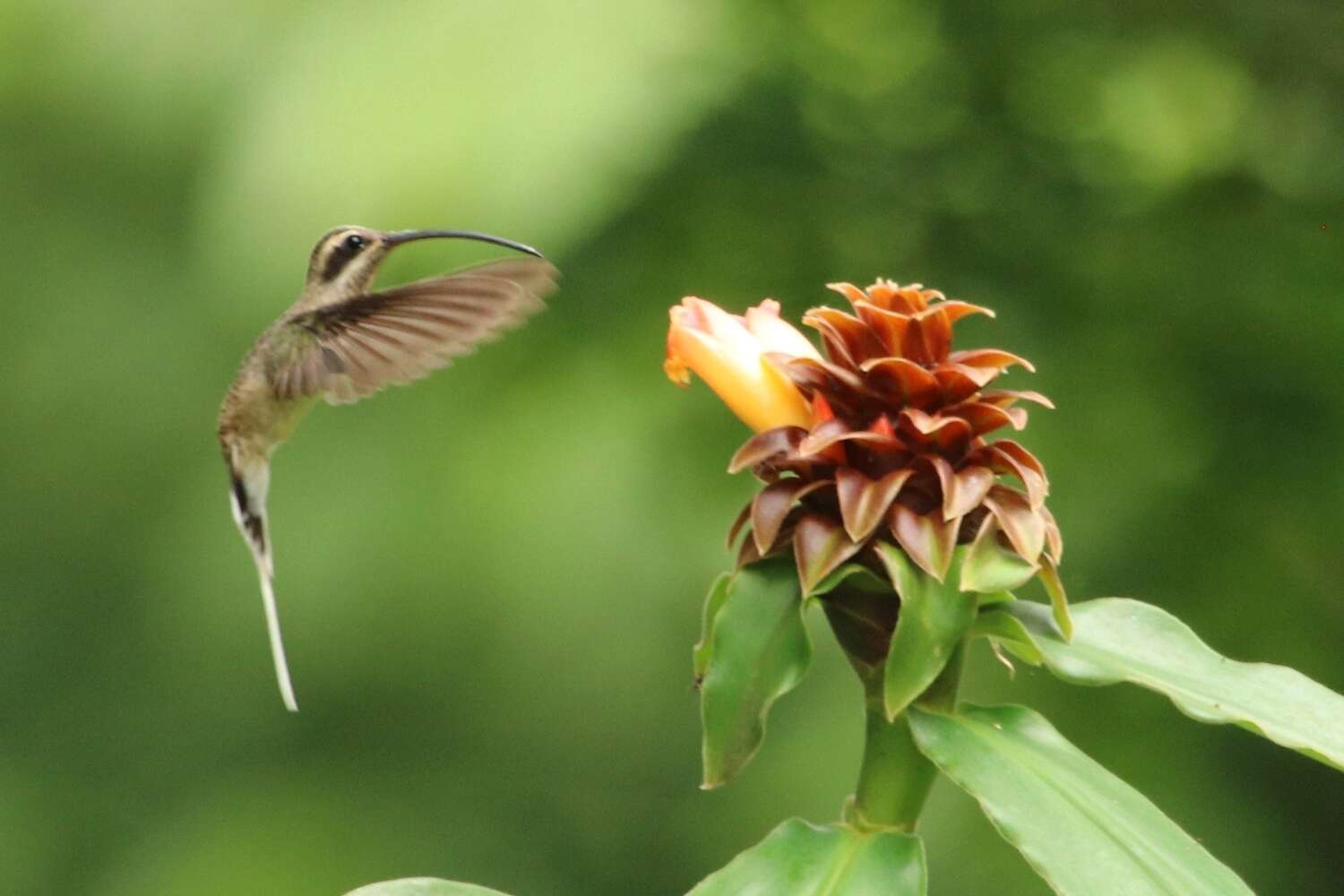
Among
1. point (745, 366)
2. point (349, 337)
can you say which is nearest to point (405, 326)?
point (349, 337)

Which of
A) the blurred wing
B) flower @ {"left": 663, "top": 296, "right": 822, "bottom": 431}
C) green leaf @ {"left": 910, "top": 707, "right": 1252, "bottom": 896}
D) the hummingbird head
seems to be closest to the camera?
green leaf @ {"left": 910, "top": 707, "right": 1252, "bottom": 896}

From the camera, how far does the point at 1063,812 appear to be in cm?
73

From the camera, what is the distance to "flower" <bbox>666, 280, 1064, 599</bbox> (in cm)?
73

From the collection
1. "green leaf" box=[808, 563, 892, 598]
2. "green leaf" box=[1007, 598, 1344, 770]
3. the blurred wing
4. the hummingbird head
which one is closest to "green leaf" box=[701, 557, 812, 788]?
"green leaf" box=[808, 563, 892, 598]

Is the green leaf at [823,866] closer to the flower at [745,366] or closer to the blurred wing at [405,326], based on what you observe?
the flower at [745,366]

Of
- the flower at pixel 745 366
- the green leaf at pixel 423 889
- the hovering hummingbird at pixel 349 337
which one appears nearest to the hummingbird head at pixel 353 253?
the hovering hummingbird at pixel 349 337

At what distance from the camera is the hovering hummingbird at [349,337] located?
98 centimetres

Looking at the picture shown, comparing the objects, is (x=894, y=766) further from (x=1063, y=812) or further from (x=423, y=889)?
(x=423, y=889)

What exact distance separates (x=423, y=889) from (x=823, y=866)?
0.21 meters

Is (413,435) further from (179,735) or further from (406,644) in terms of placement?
(179,735)

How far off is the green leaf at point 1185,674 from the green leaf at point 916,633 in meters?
0.07

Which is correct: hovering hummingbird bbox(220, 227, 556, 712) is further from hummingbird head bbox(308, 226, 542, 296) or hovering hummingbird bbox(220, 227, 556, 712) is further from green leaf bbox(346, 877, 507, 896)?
green leaf bbox(346, 877, 507, 896)

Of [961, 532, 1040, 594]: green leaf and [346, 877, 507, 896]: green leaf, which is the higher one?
[961, 532, 1040, 594]: green leaf

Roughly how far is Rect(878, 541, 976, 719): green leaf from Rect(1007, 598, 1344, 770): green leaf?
0.24ft
